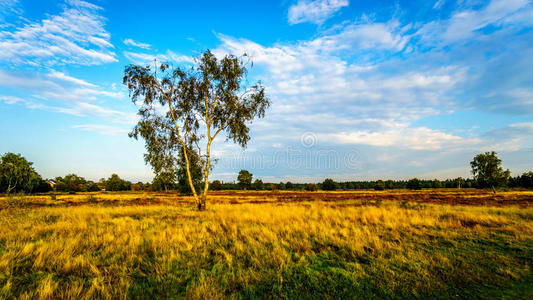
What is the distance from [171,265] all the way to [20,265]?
12.5 ft

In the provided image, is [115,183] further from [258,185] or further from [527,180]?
[527,180]

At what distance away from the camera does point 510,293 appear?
4016mm

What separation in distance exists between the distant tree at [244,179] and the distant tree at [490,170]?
87.6 metres

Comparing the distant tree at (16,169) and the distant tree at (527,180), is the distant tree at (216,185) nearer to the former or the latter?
the distant tree at (16,169)

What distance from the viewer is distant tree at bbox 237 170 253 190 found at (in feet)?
368

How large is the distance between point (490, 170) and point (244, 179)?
91.9m

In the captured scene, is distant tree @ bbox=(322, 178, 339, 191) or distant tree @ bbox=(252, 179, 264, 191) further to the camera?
distant tree @ bbox=(252, 179, 264, 191)

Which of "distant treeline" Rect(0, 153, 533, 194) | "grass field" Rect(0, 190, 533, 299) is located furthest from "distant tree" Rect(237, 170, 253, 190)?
"grass field" Rect(0, 190, 533, 299)

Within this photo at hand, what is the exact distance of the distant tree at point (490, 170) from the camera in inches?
2053

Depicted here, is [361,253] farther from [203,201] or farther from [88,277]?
[203,201]

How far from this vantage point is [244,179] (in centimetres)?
11306

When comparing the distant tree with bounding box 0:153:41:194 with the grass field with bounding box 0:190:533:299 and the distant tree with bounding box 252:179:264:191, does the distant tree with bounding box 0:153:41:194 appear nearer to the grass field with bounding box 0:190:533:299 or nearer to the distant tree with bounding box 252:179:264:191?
the grass field with bounding box 0:190:533:299

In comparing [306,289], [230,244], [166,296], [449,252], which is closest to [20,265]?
[166,296]

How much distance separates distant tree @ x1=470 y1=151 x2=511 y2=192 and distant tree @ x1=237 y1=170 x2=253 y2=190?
87607 millimetres
